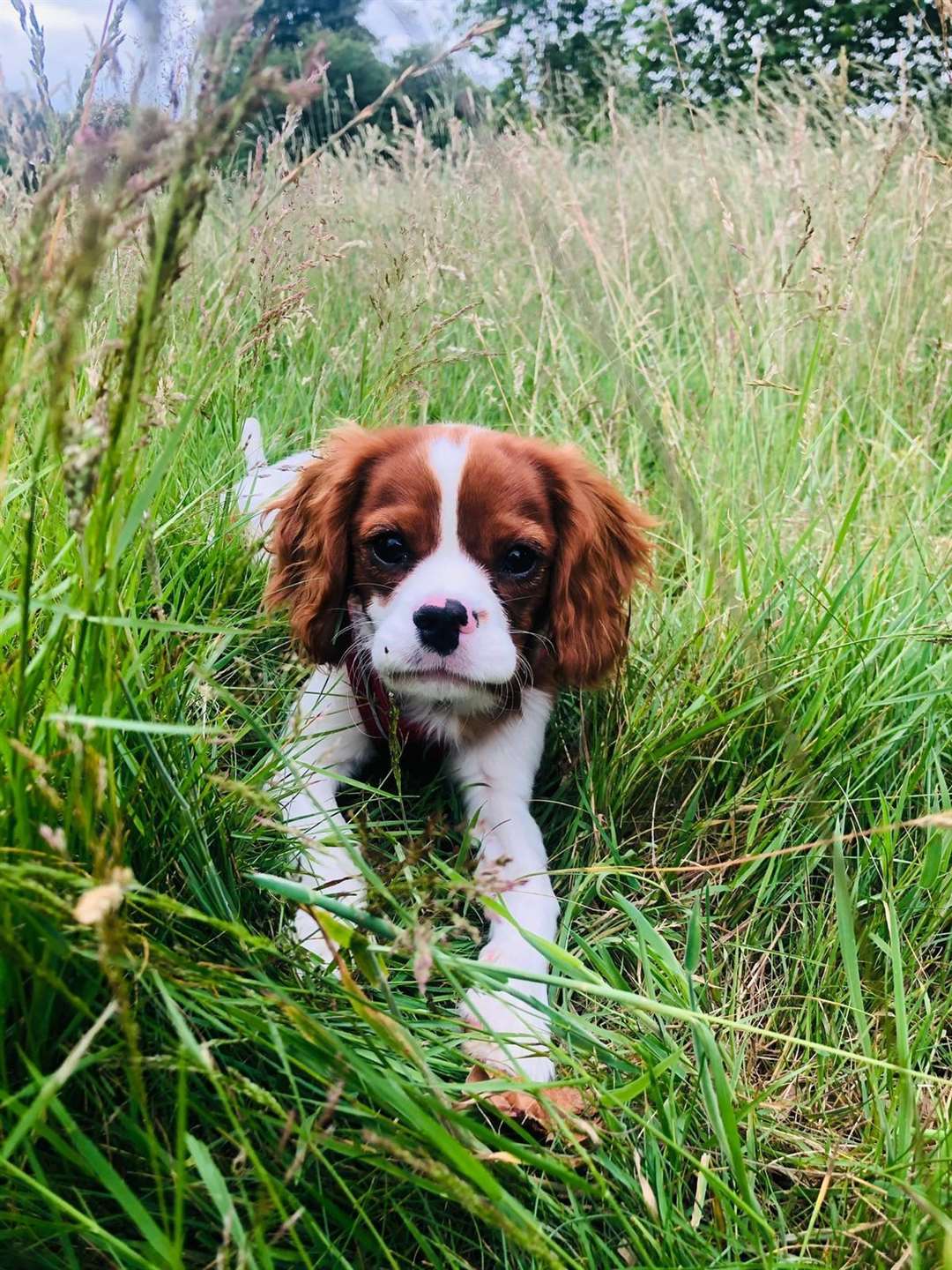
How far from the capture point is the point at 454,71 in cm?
198

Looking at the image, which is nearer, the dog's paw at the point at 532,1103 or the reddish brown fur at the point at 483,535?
the dog's paw at the point at 532,1103

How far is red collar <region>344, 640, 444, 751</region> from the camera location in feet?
6.11

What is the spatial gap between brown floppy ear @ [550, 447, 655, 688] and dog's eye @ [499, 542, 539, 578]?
9 centimetres

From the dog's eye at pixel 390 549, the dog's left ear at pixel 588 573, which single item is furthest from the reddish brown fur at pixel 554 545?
the dog's eye at pixel 390 549

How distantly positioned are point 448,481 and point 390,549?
0.54 feet

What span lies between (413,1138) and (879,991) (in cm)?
81

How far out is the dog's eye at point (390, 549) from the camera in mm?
1801

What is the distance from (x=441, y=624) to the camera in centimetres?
163

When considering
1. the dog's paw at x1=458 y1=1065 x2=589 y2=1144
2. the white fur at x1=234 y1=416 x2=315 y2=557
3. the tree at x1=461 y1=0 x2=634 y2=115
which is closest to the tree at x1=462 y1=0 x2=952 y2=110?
the tree at x1=461 y1=0 x2=634 y2=115

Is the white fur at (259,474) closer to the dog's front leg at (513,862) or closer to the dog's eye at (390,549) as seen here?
the dog's eye at (390,549)

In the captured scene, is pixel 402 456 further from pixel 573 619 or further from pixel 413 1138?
pixel 413 1138

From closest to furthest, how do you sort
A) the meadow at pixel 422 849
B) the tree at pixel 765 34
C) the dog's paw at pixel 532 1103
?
the meadow at pixel 422 849 < the dog's paw at pixel 532 1103 < the tree at pixel 765 34

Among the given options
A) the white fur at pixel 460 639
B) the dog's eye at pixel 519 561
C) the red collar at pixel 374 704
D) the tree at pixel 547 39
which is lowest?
the red collar at pixel 374 704

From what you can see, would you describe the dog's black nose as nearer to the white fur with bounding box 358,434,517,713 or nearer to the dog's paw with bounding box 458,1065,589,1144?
the white fur with bounding box 358,434,517,713
